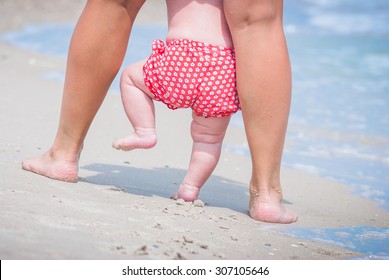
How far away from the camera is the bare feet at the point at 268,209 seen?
322 cm

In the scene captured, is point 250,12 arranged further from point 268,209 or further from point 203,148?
point 268,209

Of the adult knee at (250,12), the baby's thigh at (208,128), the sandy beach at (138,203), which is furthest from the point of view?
the baby's thigh at (208,128)

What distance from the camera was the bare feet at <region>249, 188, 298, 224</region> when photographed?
127 inches

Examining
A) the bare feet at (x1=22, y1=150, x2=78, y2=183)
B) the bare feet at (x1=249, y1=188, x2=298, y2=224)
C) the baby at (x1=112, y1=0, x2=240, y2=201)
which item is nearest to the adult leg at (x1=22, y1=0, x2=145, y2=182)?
the bare feet at (x1=22, y1=150, x2=78, y2=183)

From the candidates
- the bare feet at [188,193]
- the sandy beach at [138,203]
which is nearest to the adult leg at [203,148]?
the bare feet at [188,193]

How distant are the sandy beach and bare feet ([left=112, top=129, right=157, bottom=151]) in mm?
184

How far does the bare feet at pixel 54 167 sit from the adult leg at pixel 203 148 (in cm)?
43

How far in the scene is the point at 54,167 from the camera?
3270mm

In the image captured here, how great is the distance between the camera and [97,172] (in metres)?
3.71

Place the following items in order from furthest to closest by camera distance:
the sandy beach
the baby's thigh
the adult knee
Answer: the baby's thigh
the adult knee
the sandy beach

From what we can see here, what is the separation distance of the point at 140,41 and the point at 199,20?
636 cm

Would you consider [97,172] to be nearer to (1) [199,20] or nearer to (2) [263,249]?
(1) [199,20]

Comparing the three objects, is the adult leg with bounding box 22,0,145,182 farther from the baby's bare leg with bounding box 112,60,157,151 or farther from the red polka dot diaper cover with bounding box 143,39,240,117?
the red polka dot diaper cover with bounding box 143,39,240,117

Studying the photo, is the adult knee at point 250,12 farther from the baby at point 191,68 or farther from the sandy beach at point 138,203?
the sandy beach at point 138,203
